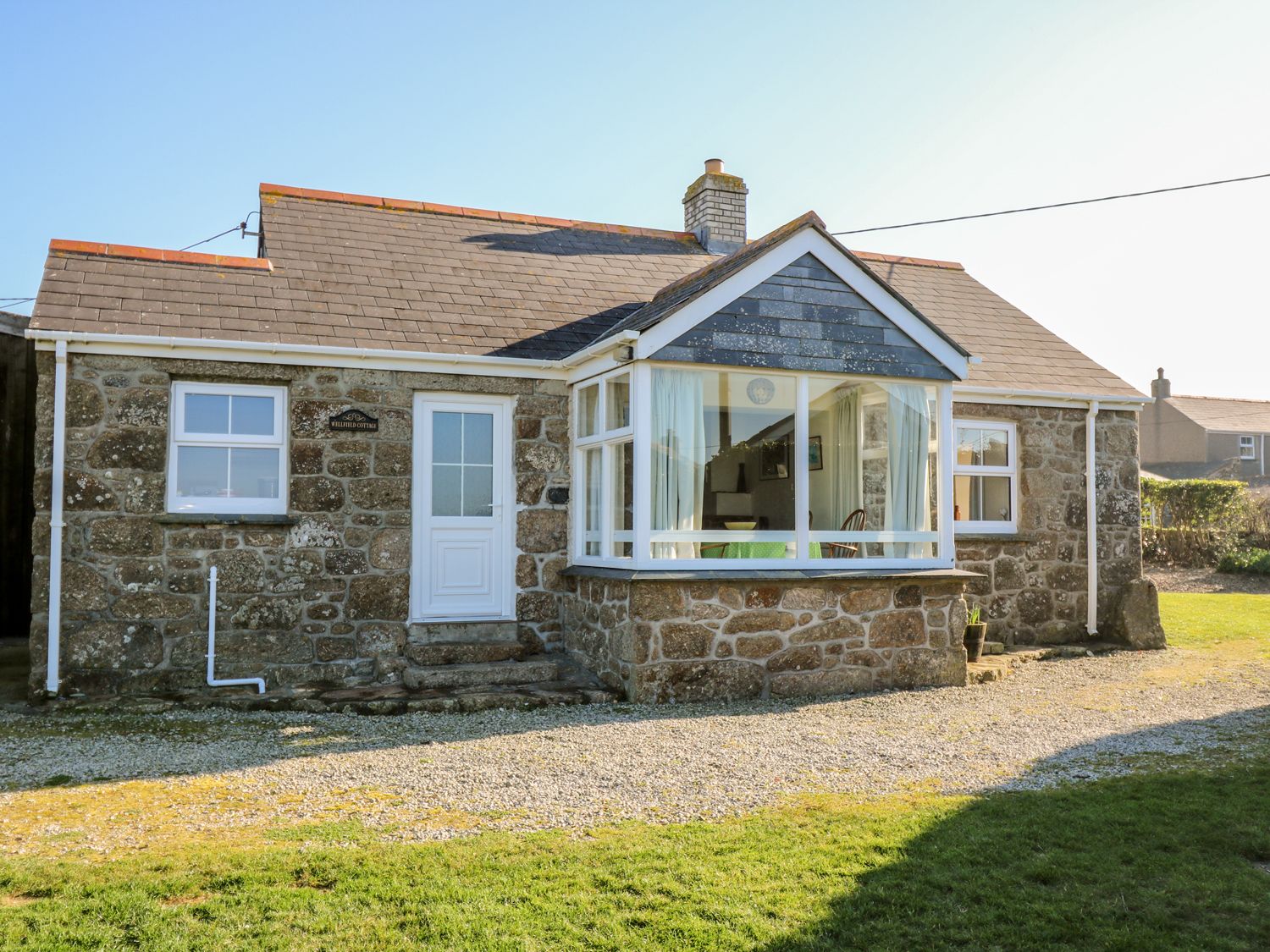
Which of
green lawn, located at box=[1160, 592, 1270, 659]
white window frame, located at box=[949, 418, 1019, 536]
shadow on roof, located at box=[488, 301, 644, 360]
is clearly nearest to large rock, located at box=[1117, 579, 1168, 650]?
green lawn, located at box=[1160, 592, 1270, 659]

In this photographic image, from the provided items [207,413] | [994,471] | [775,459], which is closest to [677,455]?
[775,459]

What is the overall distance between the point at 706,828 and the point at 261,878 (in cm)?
200

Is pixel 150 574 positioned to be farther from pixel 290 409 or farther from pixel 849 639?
pixel 849 639

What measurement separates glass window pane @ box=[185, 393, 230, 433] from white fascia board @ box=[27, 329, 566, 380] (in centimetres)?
36

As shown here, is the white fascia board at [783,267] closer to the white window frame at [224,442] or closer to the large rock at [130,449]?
the white window frame at [224,442]

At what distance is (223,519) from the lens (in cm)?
847

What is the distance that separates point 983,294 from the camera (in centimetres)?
1386

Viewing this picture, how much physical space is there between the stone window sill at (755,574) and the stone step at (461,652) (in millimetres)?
895

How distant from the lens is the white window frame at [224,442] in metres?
8.51

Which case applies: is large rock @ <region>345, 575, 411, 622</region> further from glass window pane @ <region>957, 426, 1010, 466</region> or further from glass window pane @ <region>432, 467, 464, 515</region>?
glass window pane @ <region>957, 426, 1010, 466</region>

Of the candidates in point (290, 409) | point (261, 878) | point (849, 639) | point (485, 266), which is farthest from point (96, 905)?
point (485, 266)

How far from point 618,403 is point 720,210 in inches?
222

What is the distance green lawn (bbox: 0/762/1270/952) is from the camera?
358 cm

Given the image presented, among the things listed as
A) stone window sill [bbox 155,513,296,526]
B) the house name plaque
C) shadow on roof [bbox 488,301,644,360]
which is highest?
shadow on roof [bbox 488,301,644,360]
